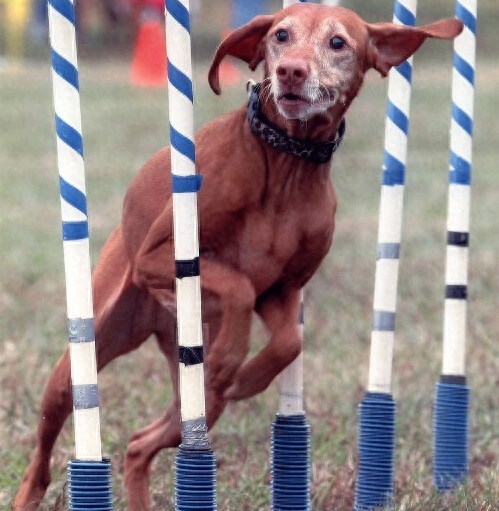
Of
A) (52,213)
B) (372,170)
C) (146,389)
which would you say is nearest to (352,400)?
(146,389)

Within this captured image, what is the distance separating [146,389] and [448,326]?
197 cm

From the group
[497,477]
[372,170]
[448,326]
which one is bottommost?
[497,477]

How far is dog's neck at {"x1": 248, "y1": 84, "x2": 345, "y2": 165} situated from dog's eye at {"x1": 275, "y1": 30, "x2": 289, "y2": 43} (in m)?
0.19

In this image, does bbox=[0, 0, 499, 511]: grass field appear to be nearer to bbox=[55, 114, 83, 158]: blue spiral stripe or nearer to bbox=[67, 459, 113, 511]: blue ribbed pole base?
bbox=[67, 459, 113, 511]: blue ribbed pole base

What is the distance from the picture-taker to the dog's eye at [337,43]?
161 inches

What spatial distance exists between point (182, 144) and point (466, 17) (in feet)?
5.26

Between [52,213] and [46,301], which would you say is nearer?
[46,301]

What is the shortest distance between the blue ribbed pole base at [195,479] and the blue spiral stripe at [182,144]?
2.76 feet

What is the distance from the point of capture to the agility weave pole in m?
3.89

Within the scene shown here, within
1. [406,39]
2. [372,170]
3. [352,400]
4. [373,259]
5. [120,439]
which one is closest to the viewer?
[406,39]

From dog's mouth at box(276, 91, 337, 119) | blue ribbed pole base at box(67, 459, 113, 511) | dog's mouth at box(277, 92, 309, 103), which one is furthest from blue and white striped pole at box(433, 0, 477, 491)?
blue ribbed pole base at box(67, 459, 113, 511)

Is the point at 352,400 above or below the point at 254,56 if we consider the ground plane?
below

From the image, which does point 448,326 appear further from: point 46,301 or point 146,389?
point 46,301

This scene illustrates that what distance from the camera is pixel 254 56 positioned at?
431cm
